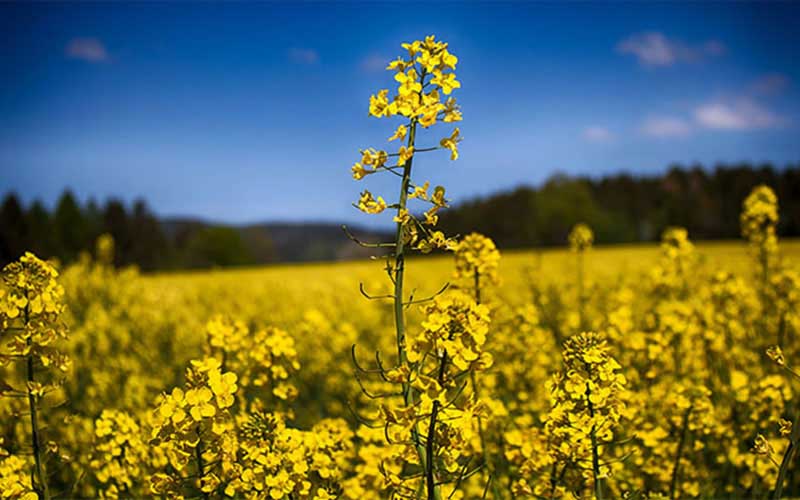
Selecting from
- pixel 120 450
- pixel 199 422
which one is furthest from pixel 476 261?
pixel 120 450

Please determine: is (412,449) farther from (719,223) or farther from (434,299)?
(719,223)

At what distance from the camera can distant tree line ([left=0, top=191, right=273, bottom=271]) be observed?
4597 centimetres

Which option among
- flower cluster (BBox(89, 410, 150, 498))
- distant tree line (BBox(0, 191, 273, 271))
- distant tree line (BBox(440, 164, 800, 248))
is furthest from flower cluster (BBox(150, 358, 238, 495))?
distant tree line (BBox(0, 191, 273, 271))

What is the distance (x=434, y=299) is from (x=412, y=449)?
624 mm

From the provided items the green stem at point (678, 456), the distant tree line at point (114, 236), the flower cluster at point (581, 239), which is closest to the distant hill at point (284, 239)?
the distant tree line at point (114, 236)

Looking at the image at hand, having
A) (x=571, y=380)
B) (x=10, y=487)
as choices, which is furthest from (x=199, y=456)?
(x=571, y=380)

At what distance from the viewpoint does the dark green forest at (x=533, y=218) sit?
44812 mm

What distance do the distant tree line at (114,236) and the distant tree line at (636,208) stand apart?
22341 millimetres

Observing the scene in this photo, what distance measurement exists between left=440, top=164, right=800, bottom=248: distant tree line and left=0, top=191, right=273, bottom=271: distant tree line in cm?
2234

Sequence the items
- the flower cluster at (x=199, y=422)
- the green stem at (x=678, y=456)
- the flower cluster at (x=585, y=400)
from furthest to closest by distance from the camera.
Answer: the green stem at (x=678, y=456) < the flower cluster at (x=585, y=400) < the flower cluster at (x=199, y=422)

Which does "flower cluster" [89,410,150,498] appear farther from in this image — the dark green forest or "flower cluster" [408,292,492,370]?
the dark green forest

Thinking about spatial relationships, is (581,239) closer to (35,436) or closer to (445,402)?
(445,402)

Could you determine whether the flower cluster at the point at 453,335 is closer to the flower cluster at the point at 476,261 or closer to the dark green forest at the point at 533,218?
the flower cluster at the point at 476,261

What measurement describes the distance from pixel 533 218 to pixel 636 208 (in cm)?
1000
